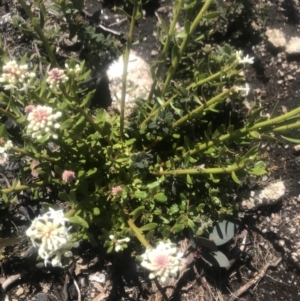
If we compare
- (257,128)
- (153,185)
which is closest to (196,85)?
(257,128)

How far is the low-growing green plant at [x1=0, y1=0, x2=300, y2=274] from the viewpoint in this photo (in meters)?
2.43

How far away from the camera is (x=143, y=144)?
343 centimetres

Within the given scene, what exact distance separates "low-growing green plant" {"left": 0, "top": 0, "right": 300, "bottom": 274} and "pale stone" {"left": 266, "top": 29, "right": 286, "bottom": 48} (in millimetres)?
800

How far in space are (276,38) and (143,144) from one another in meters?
1.74

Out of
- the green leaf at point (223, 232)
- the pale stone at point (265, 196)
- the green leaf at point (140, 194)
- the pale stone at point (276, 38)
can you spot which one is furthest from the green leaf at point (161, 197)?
the pale stone at point (276, 38)

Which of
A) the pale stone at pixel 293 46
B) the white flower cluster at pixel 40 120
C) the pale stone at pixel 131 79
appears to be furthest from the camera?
the pale stone at pixel 293 46

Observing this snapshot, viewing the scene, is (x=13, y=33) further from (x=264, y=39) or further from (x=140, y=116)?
(x=264, y=39)

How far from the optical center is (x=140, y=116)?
3.22 metres

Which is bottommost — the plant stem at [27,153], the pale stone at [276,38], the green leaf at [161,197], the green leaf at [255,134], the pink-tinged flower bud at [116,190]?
the green leaf at [161,197]

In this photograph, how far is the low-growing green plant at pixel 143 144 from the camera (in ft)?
7.97

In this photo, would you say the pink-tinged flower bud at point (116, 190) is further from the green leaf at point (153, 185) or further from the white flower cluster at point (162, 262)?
the white flower cluster at point (162, 262)

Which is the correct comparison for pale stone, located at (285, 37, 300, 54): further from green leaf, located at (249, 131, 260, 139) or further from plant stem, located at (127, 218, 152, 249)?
plant stem, located at (127, 218, 152, 249)

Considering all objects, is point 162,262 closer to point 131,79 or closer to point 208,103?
point 208,103

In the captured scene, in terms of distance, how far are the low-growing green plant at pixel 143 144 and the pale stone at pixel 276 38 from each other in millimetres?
800
